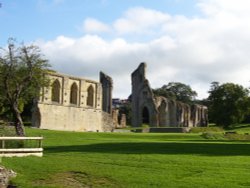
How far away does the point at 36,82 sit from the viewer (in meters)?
28.0

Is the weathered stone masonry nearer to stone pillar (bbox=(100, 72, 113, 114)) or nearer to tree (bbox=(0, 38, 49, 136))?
stone pillar (bbox=(100, 72, 113, 114))

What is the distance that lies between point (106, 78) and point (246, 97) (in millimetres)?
32311

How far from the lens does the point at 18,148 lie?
1814 cm

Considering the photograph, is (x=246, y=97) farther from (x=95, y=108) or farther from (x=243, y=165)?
(x=243, y=165)

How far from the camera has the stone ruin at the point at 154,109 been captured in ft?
268

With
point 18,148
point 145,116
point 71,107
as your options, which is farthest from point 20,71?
point 145,116

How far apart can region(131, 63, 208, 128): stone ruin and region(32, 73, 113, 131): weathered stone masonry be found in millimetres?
16146

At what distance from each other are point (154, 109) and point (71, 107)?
23929mm

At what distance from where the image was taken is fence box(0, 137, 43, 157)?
57.3ft

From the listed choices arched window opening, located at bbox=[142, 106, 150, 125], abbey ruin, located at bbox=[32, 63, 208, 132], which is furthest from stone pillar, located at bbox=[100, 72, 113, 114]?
arched window opening, located at bbox=[142, 106, 150, 125]

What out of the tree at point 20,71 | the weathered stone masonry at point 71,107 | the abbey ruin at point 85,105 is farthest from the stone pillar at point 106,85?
the tree at point 20,71

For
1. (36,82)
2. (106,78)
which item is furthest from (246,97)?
(36,82)

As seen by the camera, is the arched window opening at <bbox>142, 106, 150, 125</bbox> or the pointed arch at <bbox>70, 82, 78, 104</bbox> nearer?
the pointed arch at <bbox>70, 82, 78, 104</bbox>

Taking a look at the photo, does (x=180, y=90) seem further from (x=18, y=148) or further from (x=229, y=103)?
(x=18, y=148)
